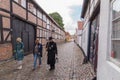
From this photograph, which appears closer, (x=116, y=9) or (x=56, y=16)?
(x=116, y=9)

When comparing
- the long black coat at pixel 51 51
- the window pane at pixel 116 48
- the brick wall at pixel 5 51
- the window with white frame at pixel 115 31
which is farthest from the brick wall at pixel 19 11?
the window pane at pixel 116 48

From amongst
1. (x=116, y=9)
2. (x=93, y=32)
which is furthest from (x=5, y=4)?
(x=116, y=9)

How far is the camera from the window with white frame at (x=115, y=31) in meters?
3.73

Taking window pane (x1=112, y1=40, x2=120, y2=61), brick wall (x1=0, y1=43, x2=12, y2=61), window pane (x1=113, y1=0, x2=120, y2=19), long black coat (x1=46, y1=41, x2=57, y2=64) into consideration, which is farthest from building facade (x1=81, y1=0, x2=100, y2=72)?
brick wall (x1=0, y1=43, x2=12, y2=61)

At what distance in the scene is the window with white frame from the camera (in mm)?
3730

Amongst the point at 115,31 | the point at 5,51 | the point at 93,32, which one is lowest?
the point at 5,51

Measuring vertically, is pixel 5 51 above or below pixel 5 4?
below

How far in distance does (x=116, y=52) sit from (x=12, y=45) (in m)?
9.50

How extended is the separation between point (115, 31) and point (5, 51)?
8.48m

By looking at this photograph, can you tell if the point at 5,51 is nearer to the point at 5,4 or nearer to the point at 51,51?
the point at 5,4

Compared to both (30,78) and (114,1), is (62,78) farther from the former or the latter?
(114,1)

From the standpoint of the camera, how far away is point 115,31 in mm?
3973

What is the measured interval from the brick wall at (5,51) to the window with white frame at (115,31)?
7.83 m

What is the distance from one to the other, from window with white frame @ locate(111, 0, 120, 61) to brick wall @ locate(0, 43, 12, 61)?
7830mm
